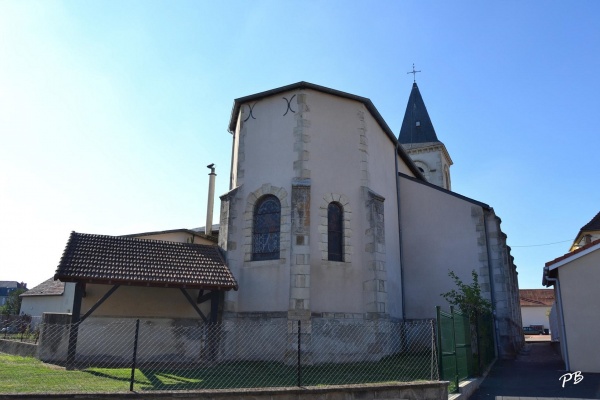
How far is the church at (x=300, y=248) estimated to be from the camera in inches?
501

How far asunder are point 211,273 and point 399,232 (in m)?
7.90

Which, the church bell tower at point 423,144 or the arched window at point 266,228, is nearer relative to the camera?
the arched window at point 266,228

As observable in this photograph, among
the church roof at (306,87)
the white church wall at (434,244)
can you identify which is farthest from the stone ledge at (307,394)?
the church roof at (306,87)

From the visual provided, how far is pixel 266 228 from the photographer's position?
553 inches

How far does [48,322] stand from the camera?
11.6 m

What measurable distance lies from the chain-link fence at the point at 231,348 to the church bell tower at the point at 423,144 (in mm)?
20492

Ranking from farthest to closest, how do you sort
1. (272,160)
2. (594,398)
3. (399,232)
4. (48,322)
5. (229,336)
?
1. (399,232)
2. (272,160)
3. (229,336)
4. (48,322)
5. (594,398)

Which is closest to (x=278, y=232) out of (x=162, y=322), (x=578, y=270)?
(x=162, y=322)

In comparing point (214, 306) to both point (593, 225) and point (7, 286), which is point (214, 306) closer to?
point (593, 225)

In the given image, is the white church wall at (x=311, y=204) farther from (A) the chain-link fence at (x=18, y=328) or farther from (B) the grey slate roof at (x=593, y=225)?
(B) the grey slate roof at (x=593, y=225)

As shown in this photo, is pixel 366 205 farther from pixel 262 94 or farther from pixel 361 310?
pixel 262 94

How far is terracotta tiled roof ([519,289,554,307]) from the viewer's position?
51.7m

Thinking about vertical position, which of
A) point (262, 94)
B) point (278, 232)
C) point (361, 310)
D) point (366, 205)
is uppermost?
point (262, 94)

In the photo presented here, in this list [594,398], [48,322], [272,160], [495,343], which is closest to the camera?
[594,398]
